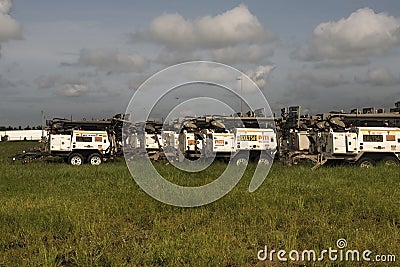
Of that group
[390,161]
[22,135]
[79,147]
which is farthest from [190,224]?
[22,135]

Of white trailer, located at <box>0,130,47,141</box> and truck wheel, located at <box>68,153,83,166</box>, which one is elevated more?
white trailer, located at <box>0,130,47,141</box>

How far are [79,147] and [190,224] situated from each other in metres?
20.7

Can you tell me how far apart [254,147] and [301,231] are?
19.6 meters

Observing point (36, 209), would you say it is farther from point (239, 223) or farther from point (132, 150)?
point (132, 150)

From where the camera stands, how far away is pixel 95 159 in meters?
29.9

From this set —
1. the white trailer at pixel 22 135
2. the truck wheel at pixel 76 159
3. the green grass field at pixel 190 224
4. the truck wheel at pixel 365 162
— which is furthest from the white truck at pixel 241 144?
the white trailer at pixel 22 135

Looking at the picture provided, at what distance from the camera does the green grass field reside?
810 cm

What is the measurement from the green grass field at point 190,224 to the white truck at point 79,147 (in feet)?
42.9

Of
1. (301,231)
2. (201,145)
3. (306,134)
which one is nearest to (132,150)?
(201,145)

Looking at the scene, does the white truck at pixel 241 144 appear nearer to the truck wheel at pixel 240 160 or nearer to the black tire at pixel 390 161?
the truck wheel at pixel 240 160

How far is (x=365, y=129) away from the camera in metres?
24.3

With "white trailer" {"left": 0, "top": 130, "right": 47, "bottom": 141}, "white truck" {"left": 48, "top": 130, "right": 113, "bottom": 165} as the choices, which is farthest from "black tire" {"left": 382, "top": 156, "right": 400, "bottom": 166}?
"white trailer" {"left": 0, "top": 130, "right": 47, "bottom": 141}

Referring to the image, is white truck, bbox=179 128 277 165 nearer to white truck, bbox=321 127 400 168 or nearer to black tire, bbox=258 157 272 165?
black tire, bbox=258 157 272 165

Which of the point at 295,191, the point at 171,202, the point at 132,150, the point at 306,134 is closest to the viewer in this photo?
the point at 171,202
